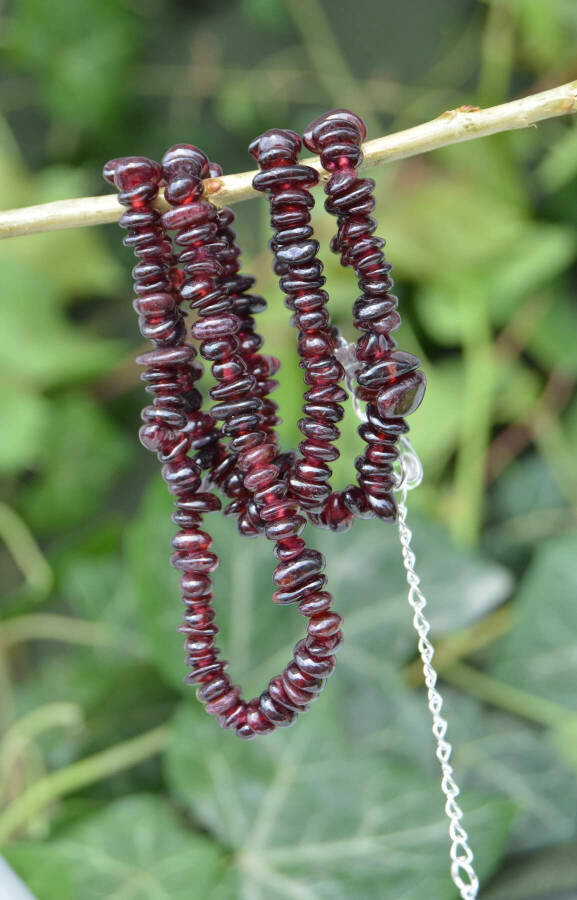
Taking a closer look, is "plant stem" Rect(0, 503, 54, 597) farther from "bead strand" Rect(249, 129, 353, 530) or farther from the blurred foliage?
"bead strand" Rect(249, 129, 353, 530)

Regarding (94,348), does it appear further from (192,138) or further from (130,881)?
(130,881)

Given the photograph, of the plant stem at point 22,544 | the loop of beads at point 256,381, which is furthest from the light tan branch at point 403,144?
the plant stem at point 22,544

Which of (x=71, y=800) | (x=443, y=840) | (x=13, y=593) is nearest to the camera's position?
(x=443, y=840)

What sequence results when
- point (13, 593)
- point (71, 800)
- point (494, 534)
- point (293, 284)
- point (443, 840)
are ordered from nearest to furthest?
point (293, 284) < point (443, 840) < point (71, 800) < point (494, 534) < point (13, 593)

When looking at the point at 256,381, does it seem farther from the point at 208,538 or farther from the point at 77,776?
the point at 77,776

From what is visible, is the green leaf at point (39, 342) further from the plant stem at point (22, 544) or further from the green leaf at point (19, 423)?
the plant stem at point (22, 544)

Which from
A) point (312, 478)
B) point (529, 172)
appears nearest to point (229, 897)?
point (312, 478)

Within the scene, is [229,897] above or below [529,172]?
below
